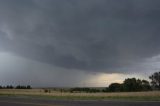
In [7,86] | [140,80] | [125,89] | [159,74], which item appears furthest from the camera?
[7,86]

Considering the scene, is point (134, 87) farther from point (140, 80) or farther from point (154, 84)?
point (154, 84)

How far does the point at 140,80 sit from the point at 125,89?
12.2 metres

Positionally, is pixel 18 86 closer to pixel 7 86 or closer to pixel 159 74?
pixel 7 86

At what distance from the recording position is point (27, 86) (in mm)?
142750

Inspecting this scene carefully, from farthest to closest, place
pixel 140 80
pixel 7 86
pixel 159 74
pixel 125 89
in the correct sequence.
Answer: pixel 7 86, pixel 159 74, pixel 140 80, pixel 125 89

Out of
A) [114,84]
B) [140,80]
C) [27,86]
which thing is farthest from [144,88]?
[27,86]

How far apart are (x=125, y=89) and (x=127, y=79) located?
5.33 metres

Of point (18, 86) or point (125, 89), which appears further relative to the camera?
point (18, 86)

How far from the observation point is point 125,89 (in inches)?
3812

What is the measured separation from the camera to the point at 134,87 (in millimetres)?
97312

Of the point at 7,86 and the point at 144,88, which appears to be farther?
the point at 7,86

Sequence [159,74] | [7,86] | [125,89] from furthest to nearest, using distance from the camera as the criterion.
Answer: [7,86] → [159,74] → [125,89]

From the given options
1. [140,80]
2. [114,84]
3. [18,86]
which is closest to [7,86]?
[18,86]

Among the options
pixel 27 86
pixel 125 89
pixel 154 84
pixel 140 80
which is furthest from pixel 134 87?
pixel 27 86
